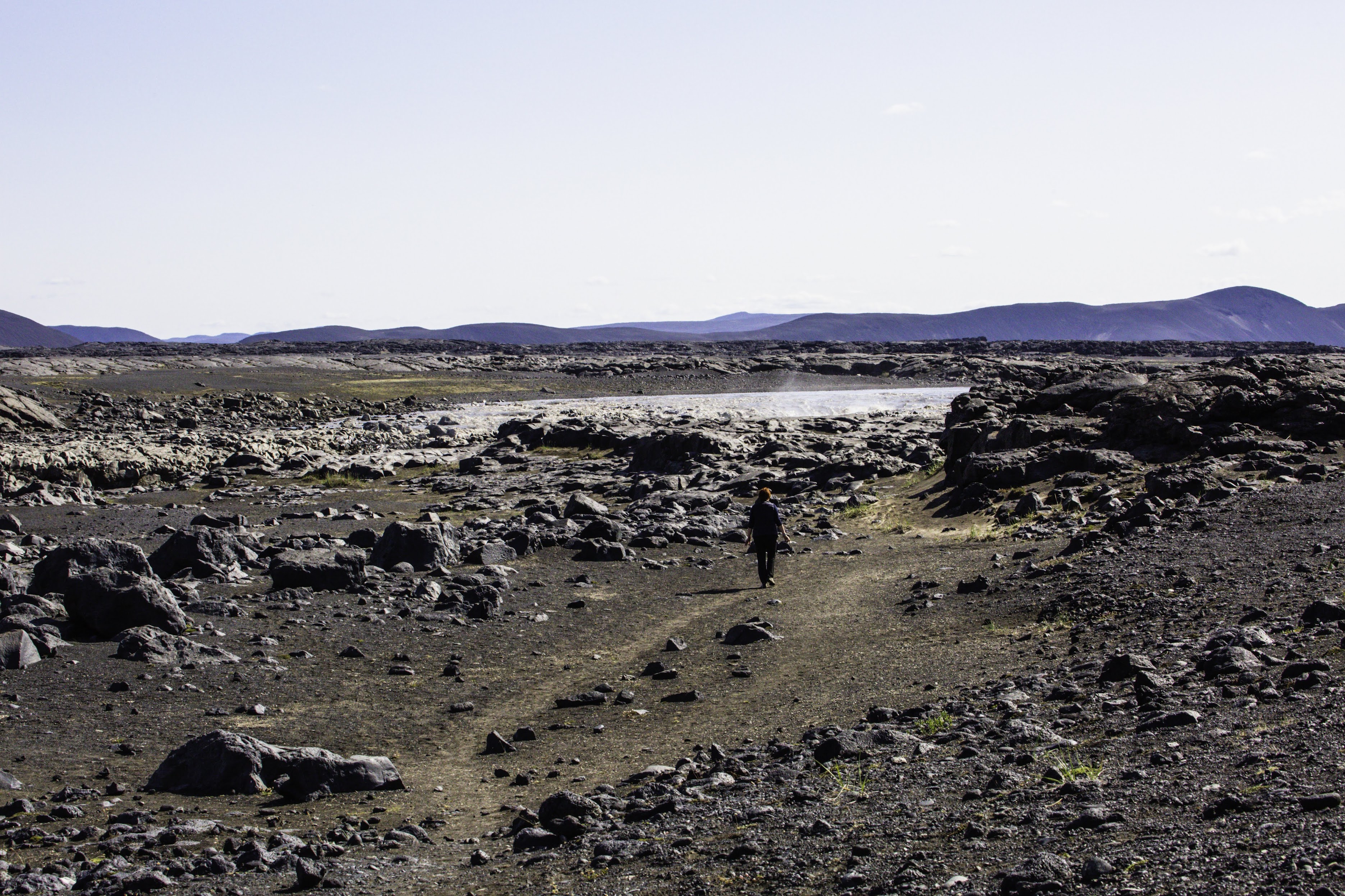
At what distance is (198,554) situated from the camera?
19.0 m

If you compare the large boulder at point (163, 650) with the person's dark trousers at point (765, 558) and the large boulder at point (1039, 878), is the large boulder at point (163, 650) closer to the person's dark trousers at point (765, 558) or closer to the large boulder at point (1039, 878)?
the person's dark trousers at point (765, 558)

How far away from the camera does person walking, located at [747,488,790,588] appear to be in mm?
18984

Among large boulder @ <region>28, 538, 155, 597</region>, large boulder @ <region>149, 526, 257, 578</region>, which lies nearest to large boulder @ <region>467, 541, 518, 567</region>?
large boulder @ <region>149, 526, 257, 578</region>

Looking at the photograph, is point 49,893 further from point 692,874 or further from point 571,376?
point 571,376

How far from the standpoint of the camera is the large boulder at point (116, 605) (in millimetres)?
14633

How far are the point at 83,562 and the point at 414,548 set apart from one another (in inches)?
219

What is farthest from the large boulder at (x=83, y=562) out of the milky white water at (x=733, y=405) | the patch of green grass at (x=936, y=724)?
A: the milky white water at (x=733, y=405)

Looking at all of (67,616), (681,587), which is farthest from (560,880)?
(681,587)

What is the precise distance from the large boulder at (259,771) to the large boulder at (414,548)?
32.4 feet

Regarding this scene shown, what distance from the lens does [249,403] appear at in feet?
212

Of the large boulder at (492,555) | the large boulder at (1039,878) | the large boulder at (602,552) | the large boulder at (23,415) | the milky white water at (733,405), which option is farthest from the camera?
the milky white water at (733,405)

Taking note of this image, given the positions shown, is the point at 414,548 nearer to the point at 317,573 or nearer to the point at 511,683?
the point at 317,573

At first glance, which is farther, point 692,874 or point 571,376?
point 571,376

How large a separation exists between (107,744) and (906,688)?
840 cm
